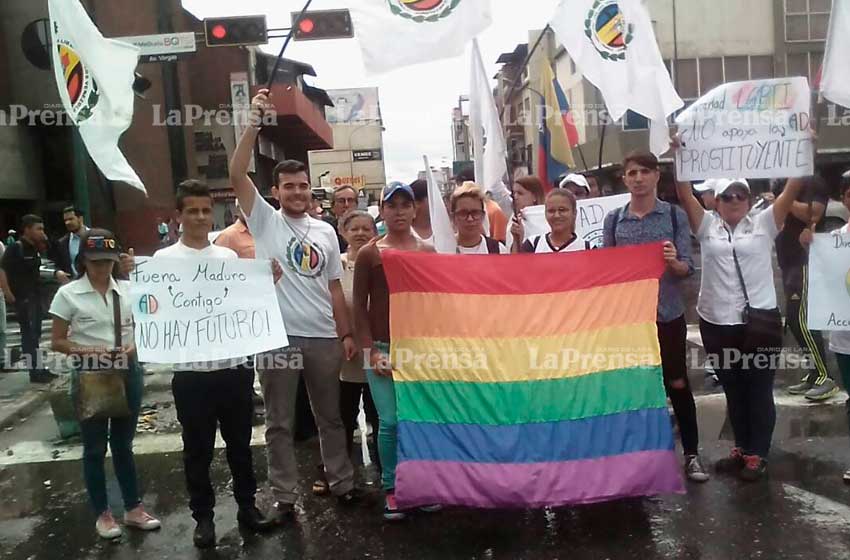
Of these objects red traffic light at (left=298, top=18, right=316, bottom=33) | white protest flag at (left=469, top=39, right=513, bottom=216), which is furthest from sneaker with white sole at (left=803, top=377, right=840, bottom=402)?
red traffic light at (left=298, top=18, right=316, bottom=33)

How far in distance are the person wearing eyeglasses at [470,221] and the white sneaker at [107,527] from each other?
241 cm

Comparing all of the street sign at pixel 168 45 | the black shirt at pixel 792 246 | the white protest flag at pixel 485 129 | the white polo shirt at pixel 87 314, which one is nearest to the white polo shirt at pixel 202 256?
the white polo shirt at pixel 87 314

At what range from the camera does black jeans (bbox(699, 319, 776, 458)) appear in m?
4.45

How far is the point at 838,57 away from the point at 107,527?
15.9 ft

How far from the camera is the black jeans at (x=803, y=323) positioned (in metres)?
6.25

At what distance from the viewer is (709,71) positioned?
27.5m

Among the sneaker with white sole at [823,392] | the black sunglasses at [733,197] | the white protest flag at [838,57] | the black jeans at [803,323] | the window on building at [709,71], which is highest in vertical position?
the window on building at [709,71]

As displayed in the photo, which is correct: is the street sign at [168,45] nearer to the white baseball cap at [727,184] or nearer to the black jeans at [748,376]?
the white baseball cap at [727,184]

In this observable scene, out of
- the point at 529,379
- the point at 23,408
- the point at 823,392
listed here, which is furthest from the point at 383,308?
the point at 23,408

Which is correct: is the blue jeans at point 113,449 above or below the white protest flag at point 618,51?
below

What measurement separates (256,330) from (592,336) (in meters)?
1.78

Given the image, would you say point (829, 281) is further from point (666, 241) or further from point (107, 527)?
point (107, 527)

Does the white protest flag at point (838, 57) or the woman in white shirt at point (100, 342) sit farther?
the white protest flag at point (838, 57)

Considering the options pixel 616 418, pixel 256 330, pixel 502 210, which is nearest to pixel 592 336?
pixel 616 418
